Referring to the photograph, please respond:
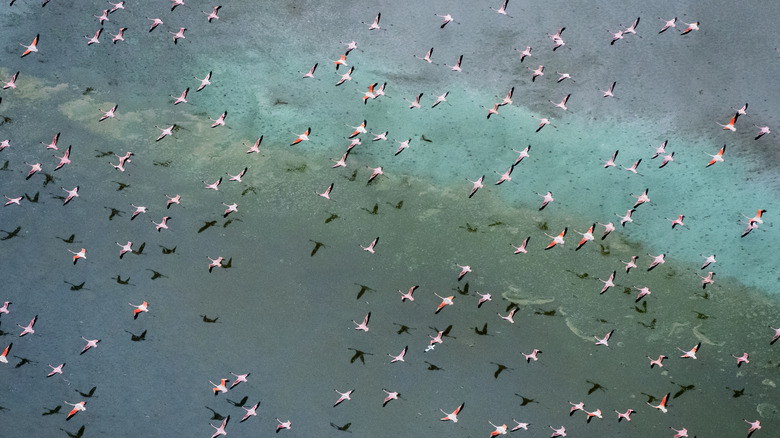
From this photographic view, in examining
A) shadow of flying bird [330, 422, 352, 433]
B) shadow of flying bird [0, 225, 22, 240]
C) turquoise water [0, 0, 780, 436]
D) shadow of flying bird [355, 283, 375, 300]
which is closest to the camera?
shadow of flying bird [330, 422, 352, 433]

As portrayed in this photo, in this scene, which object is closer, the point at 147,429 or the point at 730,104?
the point at 147,429

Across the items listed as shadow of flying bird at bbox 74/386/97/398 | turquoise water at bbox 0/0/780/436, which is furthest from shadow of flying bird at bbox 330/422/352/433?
shadow of flying bird at bbox 74/386/97/398

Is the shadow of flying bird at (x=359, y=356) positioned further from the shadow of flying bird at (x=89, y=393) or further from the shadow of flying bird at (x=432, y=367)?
the shadow of flying bird at (x=89, y=393)

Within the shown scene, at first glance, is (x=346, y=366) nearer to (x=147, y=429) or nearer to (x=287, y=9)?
(x=147, y=429)

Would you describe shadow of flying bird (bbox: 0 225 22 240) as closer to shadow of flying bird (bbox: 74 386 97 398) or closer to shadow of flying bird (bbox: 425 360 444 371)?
shadow of flying bird (bbox: 74 386 97 398)

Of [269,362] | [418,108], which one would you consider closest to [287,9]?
[418,108]

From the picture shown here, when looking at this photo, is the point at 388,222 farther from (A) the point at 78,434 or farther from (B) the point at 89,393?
(A) the point at 78,434

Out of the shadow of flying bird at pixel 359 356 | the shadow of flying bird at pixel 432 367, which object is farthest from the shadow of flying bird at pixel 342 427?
the shadow of flying bird at pixel 432 367

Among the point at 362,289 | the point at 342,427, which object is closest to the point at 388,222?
the point at 362,289
